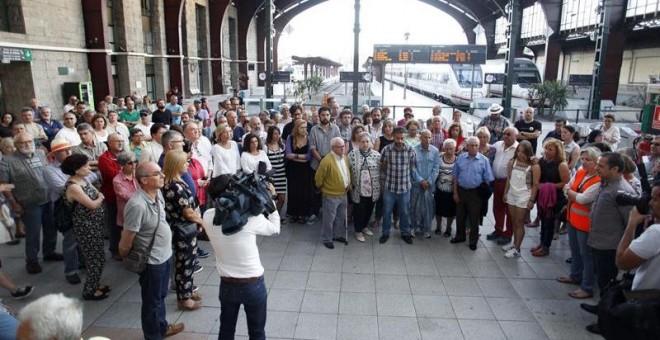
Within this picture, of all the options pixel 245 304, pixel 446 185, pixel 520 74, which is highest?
pixel 520 74

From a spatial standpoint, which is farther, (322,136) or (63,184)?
(322,136)

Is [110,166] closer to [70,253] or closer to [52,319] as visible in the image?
[70,253]

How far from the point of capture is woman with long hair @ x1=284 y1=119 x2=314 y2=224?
21.6ft

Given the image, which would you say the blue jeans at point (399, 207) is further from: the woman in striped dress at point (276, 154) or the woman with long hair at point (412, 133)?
the woman in striped dress at point (276, 154)

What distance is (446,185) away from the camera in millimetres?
6117

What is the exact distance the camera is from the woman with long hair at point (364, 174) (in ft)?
19.6

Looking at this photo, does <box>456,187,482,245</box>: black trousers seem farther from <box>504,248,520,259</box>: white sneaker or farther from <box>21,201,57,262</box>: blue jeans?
<box>21,201,57,262</box>: blue jeans

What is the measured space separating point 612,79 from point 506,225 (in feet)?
66.0

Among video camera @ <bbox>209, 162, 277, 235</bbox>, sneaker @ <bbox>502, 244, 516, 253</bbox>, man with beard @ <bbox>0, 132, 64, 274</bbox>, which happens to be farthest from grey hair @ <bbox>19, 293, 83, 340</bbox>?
sneaker @ <bbox>502, 244, 516, 253</bbox>

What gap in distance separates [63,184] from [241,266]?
9.86ft

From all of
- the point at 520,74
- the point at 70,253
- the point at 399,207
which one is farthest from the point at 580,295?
the point at 520,74

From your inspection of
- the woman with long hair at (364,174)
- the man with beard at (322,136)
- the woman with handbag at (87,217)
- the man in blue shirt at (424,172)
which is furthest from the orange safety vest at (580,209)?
the woman with handbag at (87,217)

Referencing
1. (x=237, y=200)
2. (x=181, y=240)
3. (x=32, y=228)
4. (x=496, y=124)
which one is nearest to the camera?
(x=237, y=200)

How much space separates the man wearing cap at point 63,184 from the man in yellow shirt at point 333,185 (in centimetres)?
280
